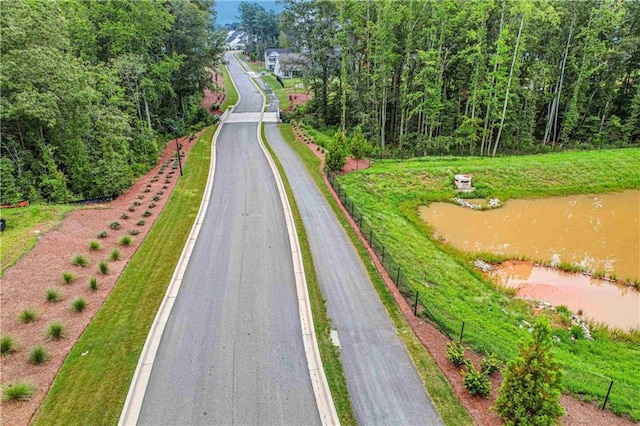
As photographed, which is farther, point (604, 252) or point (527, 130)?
point (527, 130)

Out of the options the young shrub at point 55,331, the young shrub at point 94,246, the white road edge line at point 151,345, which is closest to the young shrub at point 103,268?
the young shrub at point 94,246

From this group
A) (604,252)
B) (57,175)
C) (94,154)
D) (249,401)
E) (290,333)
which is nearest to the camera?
(249,401)

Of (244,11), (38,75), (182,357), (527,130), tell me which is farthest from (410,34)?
(244,11)

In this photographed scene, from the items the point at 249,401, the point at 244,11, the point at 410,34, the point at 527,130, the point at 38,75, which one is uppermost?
the point at 244,11

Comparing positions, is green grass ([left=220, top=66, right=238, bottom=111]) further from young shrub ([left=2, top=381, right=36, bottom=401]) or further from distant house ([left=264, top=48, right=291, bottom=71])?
young shrub ([left=2, top=381, right=36, bottom=401])

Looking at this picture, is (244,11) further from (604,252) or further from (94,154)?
(604,252)

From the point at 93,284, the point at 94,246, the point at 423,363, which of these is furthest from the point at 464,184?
the point at 93,284
